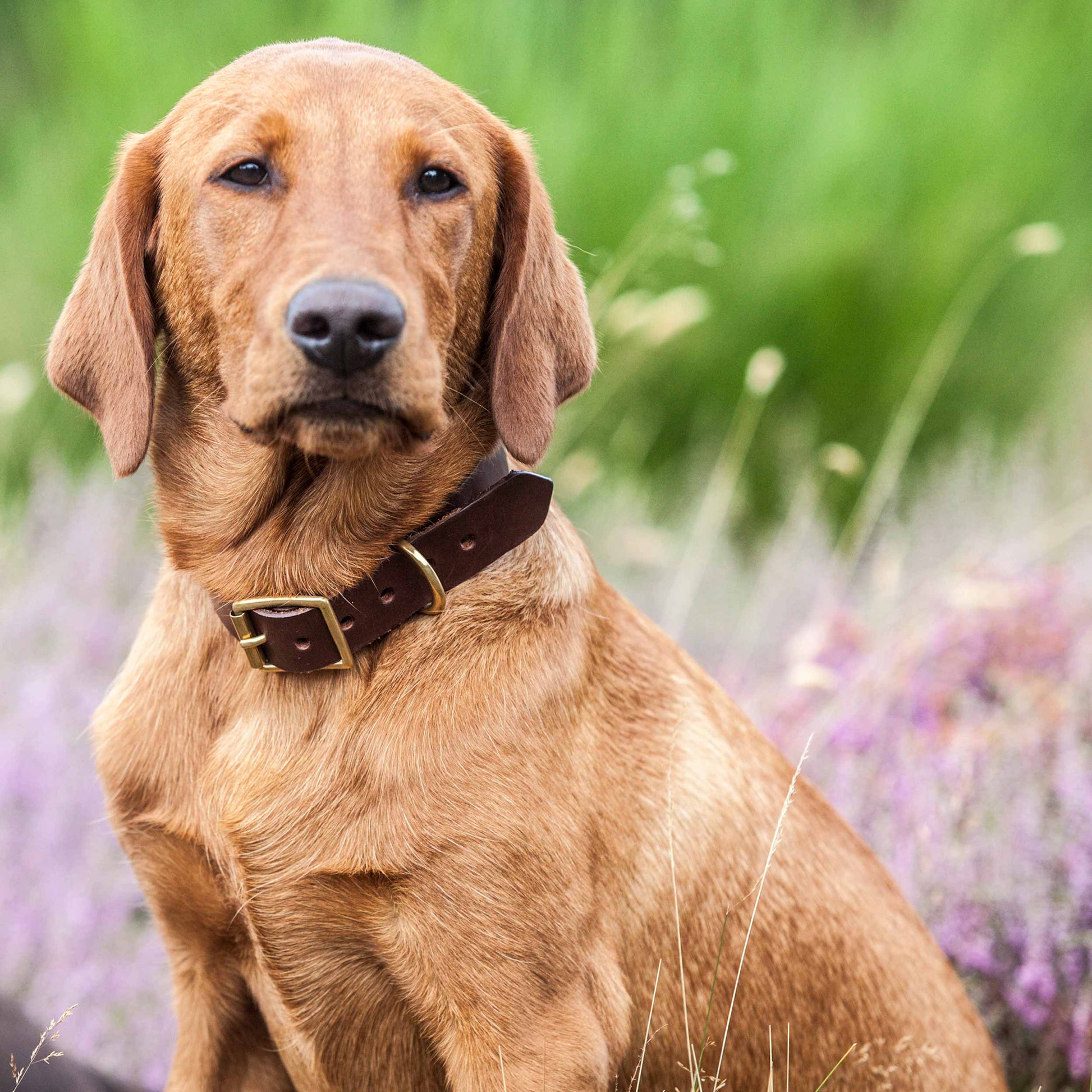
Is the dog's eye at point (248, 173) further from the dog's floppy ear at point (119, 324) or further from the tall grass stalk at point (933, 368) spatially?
→ the tall grass stalk at point (933, 368)

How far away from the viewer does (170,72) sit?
5.18 m

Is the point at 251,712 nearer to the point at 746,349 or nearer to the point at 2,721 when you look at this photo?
the point at 2,721

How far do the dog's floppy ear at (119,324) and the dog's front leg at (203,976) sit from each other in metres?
0.64

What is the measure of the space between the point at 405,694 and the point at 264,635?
246 millimetres

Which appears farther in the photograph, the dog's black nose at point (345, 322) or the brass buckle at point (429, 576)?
the brass buckle at point (429, 576)

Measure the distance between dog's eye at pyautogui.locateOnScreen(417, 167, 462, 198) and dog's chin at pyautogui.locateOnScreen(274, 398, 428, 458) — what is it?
438 mm

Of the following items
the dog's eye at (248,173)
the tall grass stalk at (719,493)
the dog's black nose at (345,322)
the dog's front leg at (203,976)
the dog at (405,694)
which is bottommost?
the tall grass stalk at (719,493)

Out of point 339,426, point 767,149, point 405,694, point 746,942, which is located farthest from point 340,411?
point 767,149

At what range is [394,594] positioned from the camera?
6.67ft

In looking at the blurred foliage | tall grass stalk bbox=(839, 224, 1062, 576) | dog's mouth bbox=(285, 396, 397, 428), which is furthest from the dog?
the blurred foliage

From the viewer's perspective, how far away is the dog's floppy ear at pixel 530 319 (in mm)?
2152

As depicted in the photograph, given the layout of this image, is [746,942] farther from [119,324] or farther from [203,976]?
[119,324]

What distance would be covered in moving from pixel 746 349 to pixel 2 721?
364cm

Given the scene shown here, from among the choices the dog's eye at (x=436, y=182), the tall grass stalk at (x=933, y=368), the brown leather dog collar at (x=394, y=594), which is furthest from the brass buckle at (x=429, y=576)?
the tall grass stalk at (x=933, y=368)
